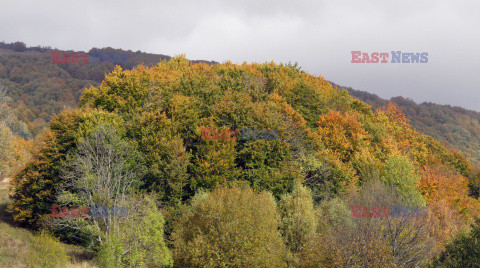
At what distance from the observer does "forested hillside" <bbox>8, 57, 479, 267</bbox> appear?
31.2 meters

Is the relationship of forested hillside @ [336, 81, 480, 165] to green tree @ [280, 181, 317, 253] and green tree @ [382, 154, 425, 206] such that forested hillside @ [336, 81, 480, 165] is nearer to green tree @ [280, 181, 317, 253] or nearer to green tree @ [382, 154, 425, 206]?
green tree @ [382, 154, 425, 206]

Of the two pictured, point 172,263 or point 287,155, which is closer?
point 172,263

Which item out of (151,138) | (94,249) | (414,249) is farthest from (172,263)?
(414,249)

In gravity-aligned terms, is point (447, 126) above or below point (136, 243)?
above

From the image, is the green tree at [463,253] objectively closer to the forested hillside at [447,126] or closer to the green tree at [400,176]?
the green tree at [400,176]

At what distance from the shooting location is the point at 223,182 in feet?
142

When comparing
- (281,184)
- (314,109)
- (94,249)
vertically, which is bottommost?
(94,249)

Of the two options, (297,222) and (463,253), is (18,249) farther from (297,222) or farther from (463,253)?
(463,253)

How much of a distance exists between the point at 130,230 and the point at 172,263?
5.04m

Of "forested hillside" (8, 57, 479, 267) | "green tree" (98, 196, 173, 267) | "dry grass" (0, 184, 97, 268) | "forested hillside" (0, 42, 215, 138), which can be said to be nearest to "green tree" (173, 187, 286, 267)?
"forested hillside" (8, 57, 479, 267)

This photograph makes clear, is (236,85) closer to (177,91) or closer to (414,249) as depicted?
(177,91)

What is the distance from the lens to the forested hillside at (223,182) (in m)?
31.2

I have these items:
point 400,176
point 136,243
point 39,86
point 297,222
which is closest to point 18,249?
point 136,243

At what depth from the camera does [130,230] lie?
30.8 meters
